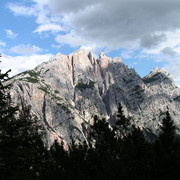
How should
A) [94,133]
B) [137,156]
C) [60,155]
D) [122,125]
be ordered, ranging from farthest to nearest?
[60,155]
[94,133]
[122,125]
[137,156]

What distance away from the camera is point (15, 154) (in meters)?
17.8

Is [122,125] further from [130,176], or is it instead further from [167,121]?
[130,176]

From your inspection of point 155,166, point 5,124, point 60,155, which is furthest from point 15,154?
point 60,155

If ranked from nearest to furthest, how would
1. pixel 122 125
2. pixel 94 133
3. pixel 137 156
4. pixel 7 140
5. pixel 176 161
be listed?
pixel 7 140 → pixel 176 161 → pixel 137 156 → pixel 122 125 → pixel 94 133

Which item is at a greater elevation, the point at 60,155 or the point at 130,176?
the point at 60,155

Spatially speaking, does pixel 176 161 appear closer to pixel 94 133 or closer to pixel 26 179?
pixel 26 179

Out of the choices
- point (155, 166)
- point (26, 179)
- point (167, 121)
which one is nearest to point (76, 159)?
point (167, 121)

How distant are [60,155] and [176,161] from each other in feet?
177

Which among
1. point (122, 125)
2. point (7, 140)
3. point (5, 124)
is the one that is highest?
point (122, 125)

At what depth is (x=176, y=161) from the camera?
90.0ft

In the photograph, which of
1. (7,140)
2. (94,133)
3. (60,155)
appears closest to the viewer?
(7,140)

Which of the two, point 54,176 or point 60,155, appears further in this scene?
point 60,155

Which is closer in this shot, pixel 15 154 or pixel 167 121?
pixel 15 154

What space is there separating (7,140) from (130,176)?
19.7m
